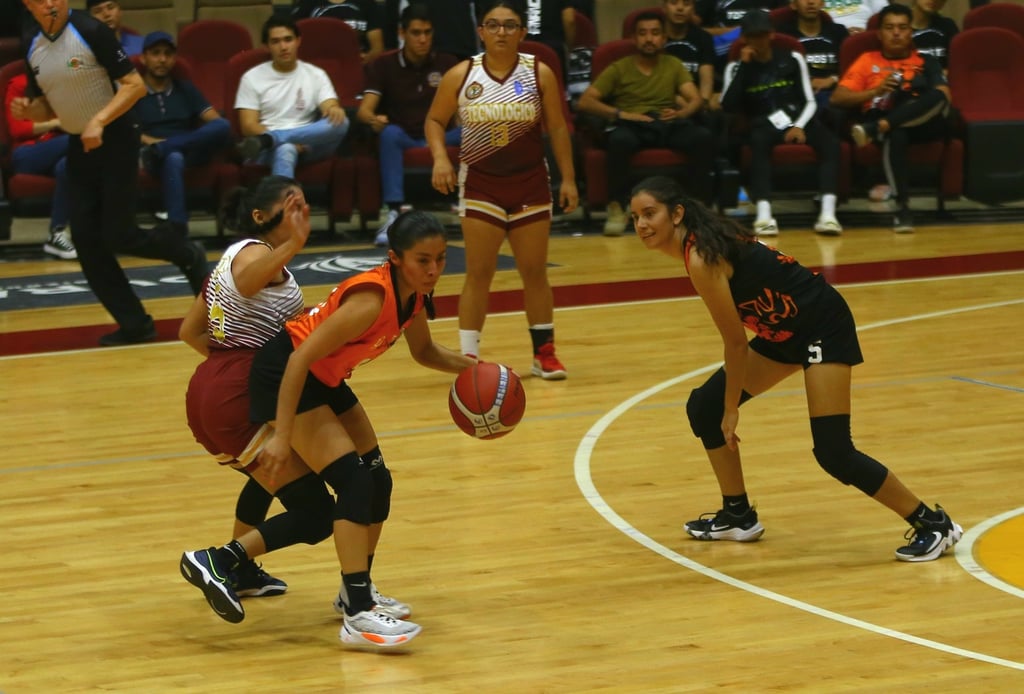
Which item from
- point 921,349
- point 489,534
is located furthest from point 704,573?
point 921,349

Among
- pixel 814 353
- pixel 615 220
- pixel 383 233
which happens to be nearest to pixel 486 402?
pixel 814 353

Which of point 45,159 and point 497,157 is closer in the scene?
point 497,157

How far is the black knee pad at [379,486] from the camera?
4.84m

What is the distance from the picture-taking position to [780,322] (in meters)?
5.43

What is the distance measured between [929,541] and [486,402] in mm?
1630

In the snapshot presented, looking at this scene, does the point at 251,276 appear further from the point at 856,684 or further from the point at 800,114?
the point at 800,114

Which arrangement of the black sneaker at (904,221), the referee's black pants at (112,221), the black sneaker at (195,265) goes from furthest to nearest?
1. the black sneaker at (904,221)
2. the black sneaker at (195,265)
3. the referee's black pants at (112,221)

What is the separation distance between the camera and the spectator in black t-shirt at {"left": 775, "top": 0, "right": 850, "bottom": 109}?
13414mm

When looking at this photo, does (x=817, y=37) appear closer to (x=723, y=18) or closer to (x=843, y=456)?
(x=723, y=18)

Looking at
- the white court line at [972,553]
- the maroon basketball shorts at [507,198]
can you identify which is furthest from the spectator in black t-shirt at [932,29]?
the white court line at [972,553]

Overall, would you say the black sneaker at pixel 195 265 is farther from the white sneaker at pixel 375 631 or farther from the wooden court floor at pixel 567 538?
the white sneaker at pixel 375 631

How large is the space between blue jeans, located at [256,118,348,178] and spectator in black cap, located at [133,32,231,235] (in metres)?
0.37

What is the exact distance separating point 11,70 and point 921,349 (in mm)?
7438

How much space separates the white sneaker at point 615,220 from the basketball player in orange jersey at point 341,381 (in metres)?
8.11
